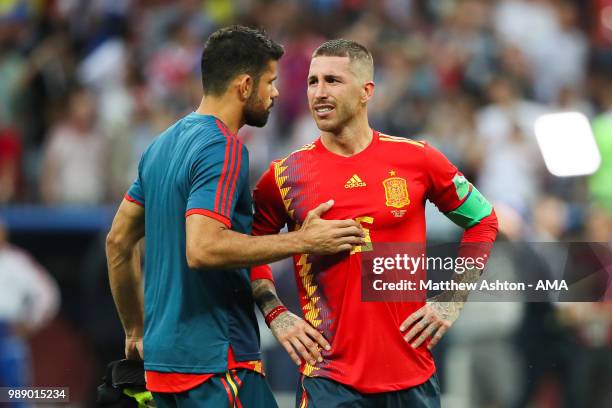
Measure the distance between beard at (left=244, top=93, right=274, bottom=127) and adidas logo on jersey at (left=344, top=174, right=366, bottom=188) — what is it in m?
0.47

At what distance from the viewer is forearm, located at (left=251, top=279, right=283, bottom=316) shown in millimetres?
4949

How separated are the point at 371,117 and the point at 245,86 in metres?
6.00

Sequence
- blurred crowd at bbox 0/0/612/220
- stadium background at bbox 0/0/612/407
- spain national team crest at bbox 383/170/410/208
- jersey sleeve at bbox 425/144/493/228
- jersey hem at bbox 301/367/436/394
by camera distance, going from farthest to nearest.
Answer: blurred crowd at bbox 0/0/612/220
stadium background at bbox 0/0/612/407
jersey sleeve at bbox 425/144/493/228
spain national team crest at bbox 383/170/410/208
jersey hem at bbox 301/367/436/394

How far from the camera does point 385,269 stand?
15.8 ft

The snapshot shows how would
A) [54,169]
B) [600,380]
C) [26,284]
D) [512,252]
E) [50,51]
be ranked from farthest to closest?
[50,51] → [54,169] → [26,284] → [600,380] → [512,252]

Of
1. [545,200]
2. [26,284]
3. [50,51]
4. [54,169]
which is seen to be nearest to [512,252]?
[545,200]

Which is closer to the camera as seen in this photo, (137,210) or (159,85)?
(137,210)

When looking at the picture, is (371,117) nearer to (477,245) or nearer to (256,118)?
(477,245)

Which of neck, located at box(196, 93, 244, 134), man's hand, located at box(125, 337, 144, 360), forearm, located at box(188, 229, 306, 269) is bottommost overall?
man's hand, located at box(125, 337, 144, 360)

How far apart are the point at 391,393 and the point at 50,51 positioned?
8.76 metres

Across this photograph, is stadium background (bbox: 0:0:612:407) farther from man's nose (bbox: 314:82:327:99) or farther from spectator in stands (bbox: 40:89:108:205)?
man's nose (bbox: 314:82:327:99)

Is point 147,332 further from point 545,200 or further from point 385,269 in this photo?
point 545,200

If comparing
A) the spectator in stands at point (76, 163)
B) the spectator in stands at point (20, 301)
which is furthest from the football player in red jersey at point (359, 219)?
the spectator in stands at point (76, 163)

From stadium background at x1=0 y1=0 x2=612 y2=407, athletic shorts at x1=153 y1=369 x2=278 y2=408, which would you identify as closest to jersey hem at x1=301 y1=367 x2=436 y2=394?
athletic shorts at x1=153 y1=369 x2=278 y2=408
